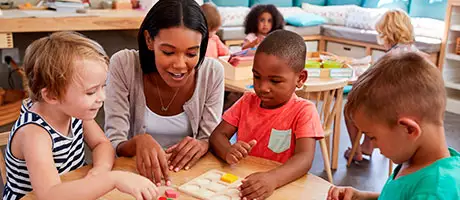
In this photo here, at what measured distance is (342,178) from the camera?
3.07m

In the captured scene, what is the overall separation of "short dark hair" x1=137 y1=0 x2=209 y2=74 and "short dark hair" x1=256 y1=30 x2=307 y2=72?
23cm

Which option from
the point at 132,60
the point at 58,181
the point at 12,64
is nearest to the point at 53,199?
the point at 58,181

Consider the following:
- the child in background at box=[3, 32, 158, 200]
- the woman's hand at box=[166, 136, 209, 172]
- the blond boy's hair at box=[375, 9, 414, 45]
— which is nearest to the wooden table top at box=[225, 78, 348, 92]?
the blond boy's hair at box=[375, 9, 414, 45]

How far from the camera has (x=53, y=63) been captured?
1.17 m

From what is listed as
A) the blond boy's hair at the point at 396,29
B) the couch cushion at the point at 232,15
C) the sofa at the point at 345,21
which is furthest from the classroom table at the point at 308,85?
A: the couch cushion at the point at 232,15

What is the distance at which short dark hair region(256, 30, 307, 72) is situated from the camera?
1.53 meters

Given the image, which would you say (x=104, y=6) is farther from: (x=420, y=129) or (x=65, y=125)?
(x=420, y=129)

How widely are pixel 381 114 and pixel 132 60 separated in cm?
103

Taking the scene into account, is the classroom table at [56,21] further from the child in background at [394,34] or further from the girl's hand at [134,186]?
the girl's hand at [134,186]

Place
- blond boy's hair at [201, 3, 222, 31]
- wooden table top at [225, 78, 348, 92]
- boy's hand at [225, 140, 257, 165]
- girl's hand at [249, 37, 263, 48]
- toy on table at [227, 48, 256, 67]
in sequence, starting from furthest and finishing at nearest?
girl's hand at [249, 37, 263, 48], blond boy's hair at [201, 3, 222, 31], toy on table at [227, 48, 256, 67], wooden table top at [225, 78, 348, 92], boy's hand at [225, 140, 257, 165]

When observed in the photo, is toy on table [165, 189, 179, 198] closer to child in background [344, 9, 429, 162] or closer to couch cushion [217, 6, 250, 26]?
child in background [344, 9, 429, 162]

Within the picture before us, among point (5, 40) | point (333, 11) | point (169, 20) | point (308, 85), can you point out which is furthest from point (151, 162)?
point (333, 11)

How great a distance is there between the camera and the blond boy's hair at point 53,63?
117 centimetres

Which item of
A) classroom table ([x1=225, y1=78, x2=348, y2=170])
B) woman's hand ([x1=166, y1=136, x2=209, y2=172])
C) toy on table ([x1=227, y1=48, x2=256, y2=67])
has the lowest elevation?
classroom table ([x1=225, y1=78, x2=348, y2=170])
